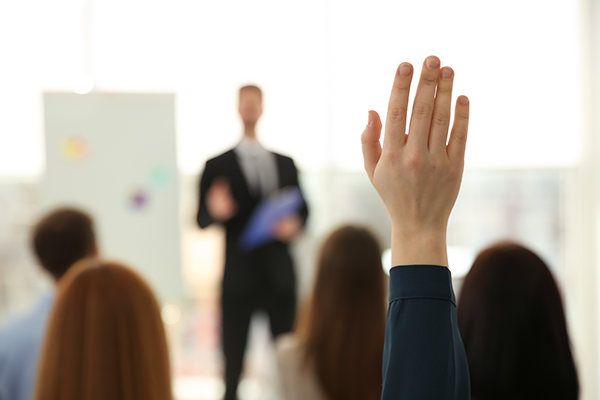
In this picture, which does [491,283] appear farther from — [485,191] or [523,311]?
[485,191]

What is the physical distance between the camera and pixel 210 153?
10.8 feet

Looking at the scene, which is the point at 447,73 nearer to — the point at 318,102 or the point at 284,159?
the point at 284,159

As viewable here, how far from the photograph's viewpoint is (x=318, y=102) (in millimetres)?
3367

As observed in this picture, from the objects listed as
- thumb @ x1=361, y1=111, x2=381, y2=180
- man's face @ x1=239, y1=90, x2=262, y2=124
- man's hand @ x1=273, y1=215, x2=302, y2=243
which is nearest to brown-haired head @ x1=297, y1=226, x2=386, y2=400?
thumb @ x1=361, y1=111, x2=381, y2=180

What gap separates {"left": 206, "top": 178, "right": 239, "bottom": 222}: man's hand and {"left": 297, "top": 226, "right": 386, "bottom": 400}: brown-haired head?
4.30ft

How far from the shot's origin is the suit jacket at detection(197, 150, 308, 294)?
2.85 meters

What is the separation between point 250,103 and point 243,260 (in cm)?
97

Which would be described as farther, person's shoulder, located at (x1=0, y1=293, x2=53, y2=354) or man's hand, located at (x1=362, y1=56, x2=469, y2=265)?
person's shoulder, located at (x1=0, y1=293, x2=53, y2=354)

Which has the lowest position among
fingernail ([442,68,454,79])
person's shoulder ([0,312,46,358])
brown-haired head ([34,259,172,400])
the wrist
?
person's shoulder ([0,312,46,358])

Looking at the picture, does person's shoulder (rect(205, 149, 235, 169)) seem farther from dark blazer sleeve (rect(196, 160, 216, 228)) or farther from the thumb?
the thumb

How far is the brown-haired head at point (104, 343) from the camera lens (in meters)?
1.04

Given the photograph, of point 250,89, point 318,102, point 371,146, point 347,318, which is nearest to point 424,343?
point 371,146

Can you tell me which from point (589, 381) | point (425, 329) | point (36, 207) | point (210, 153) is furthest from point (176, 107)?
point (589, 381)

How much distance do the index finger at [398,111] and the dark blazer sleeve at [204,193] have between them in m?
2.40
